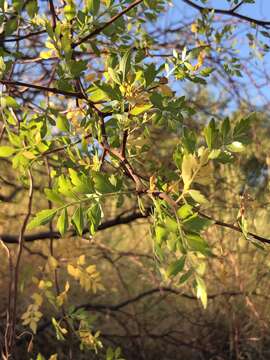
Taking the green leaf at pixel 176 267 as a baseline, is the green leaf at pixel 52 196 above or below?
above

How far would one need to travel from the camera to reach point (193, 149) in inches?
25.5

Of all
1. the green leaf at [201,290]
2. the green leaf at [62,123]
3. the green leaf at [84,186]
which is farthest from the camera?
the green leaf at [62,123]

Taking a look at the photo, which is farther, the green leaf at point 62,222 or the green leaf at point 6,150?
the green leaf at point 6,150

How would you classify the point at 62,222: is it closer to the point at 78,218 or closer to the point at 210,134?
the point at 78,218

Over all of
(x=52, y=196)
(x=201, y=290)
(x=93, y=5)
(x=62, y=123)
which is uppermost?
(x=93, y=5)

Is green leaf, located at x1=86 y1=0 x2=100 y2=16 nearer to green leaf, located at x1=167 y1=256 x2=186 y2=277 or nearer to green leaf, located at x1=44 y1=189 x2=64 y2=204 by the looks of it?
green leaf, located at x1=44 y1=189 x2=64 y2=204

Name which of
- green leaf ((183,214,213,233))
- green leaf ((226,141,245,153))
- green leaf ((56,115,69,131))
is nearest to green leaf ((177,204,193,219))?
green leaf ((183,214,213,233))

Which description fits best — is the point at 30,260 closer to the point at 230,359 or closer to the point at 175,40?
the point at 230,359

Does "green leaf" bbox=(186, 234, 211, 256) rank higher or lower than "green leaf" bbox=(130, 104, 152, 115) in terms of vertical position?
lower

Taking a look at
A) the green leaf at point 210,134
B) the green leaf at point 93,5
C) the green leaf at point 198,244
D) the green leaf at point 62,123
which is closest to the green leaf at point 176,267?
the green leaf at point 198,244

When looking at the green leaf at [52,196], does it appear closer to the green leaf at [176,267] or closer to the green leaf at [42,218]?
the green leaf at [42,218]

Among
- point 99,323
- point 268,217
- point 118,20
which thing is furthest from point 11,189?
point 118,20

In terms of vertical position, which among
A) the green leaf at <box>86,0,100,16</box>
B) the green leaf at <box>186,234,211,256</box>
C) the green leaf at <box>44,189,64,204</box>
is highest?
the green leaf at <box>86,0,100,16</box>

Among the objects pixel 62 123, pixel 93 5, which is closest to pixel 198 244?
pixel 62 123
